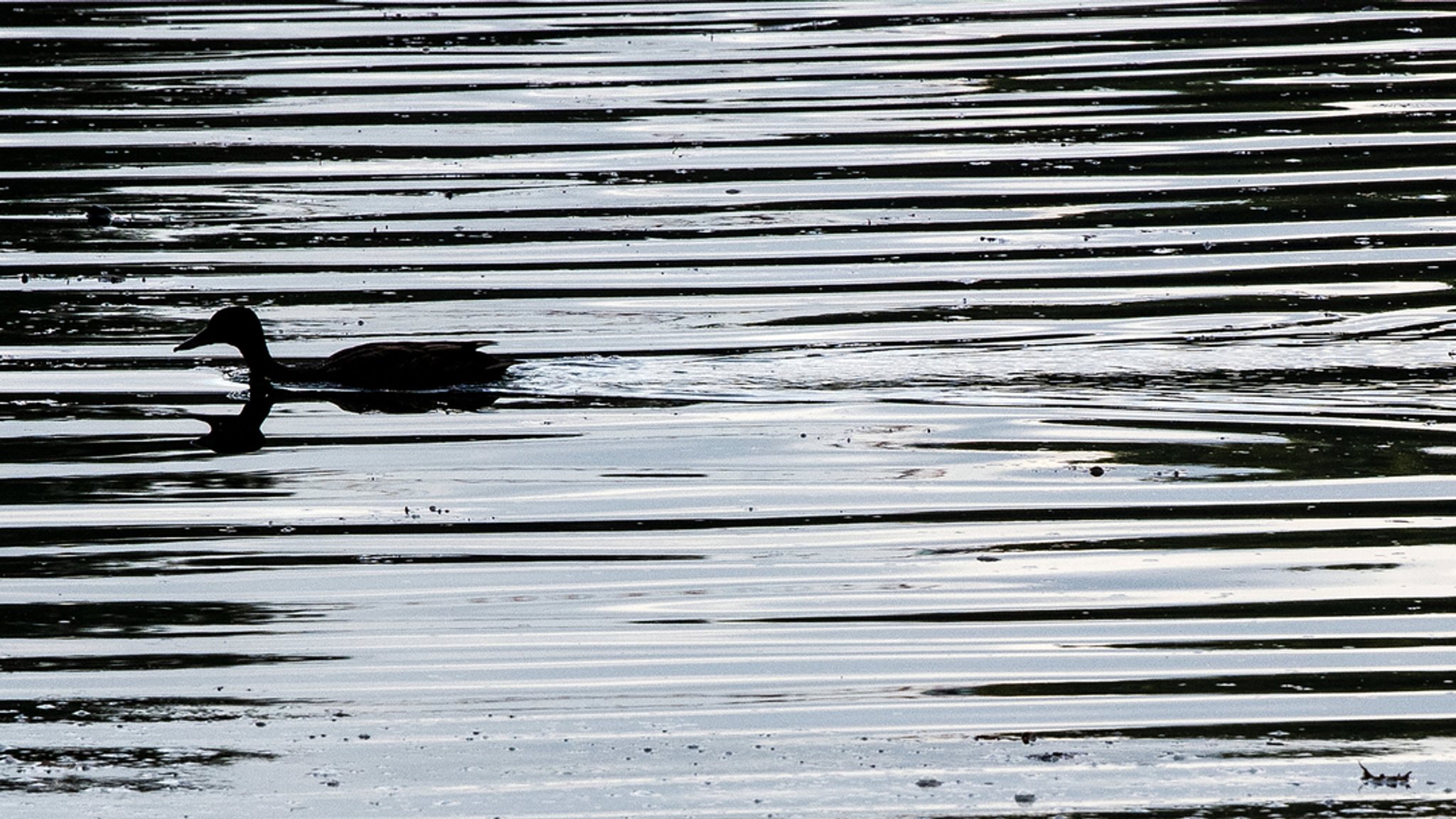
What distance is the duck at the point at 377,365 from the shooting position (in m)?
11.5

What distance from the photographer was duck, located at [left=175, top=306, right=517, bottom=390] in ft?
37.7

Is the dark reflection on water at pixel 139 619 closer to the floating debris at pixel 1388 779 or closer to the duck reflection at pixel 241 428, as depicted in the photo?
the duck reflection at pixel 241 428

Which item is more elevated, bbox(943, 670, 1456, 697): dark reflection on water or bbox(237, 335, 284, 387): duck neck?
bbox(237, 335, 284, 387): duck neck

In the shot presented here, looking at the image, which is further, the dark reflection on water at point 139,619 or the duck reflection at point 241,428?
the duck reflection at point 241,428

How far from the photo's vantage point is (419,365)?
11523mm

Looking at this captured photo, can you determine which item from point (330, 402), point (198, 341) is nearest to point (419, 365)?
point (330, 402)

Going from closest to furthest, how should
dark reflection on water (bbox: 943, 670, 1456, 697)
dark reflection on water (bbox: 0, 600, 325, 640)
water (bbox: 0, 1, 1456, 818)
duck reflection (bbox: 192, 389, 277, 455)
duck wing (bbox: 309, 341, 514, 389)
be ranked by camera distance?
water (bbox: 0, 1, 1456, 818) < dark reflection on water (bbox: 943, 670, 1456, 697) < dark reflection on water (bbox: 0, 600, 325, 640) < duck reflection (bbox: 192, 389, 277, 455) < duck wing (bbox: 309, 341, 514, 389)

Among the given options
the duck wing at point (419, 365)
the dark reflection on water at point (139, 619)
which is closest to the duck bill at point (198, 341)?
the duck wing at point (419, 365)

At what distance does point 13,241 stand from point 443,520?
6.19 metres

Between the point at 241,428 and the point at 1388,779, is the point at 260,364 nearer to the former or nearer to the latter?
the point at 241,428

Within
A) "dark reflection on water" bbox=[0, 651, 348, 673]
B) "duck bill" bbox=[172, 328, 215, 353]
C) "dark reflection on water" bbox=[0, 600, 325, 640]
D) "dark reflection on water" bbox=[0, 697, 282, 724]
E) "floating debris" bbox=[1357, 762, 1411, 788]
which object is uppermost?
"duck bill" bbox=[172, 328, 215, 353]

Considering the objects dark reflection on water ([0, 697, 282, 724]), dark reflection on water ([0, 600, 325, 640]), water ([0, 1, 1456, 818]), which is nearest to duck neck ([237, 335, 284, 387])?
water ([0, 1, 1456, 818])

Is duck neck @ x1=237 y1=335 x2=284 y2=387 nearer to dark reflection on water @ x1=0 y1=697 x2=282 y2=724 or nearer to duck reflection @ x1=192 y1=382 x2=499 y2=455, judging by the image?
duck reflection @ x1=192 y1=382 x2=499 y2=455

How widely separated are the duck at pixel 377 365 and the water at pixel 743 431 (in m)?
0.13
